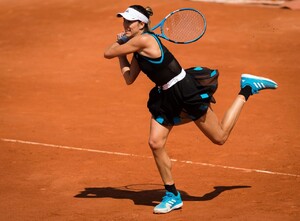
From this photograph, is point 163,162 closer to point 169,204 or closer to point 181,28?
point 169,204

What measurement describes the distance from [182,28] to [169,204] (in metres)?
2.23

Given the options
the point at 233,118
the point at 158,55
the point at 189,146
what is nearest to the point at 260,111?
the point at 189,146

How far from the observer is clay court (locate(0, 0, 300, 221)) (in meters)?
9.47

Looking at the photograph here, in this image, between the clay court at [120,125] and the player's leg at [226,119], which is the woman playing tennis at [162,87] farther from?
the clay court at [120,125]

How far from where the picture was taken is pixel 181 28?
31.7ft

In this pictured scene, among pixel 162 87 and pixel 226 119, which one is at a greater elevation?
pixel 162 87

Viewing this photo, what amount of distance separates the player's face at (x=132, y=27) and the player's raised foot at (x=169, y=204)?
6.25ft

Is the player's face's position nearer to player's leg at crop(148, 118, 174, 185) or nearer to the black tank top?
the black tank top

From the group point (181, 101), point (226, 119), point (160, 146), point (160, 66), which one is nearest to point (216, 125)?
point (226, 119)

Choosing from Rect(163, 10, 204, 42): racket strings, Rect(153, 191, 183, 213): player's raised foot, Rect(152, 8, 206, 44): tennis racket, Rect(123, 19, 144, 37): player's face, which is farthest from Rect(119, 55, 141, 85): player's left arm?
Rect(153, 191, 183, 213): player's raised foot

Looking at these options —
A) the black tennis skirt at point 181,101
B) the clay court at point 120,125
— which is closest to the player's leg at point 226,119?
the black tennis skirt at point 181,101

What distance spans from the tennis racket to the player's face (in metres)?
0.66

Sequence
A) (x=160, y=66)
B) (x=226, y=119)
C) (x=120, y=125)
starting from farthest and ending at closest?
(x=120, y=125) < (x=226, y=119) < (x=160, y=66)

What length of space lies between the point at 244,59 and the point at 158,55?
Result: 329 inches
